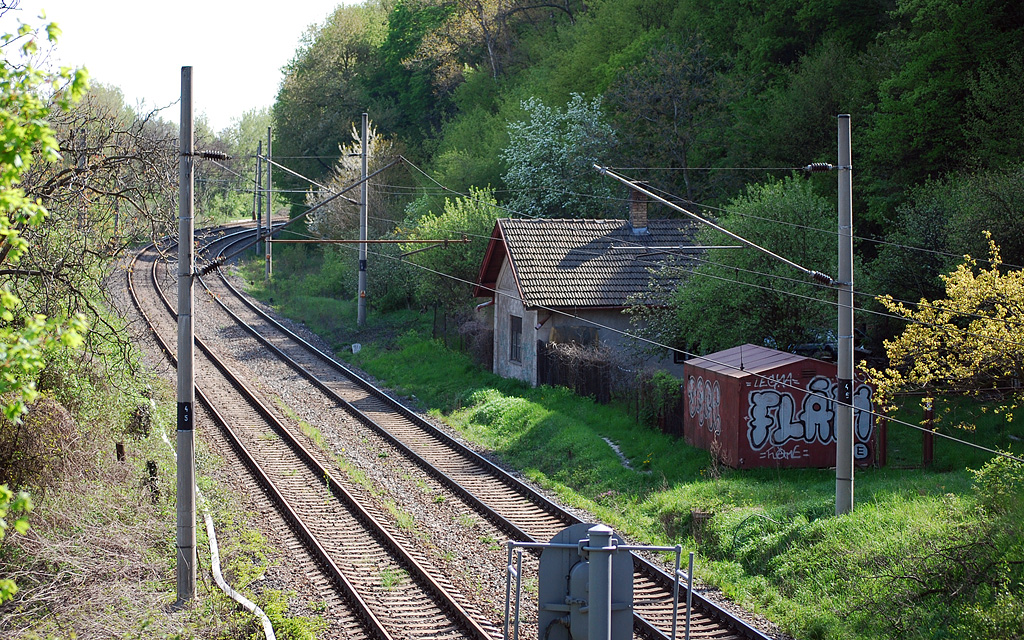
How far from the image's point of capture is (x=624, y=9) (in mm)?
50156

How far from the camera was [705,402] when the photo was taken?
18.8 metres

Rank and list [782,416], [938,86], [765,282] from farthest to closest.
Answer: [938,86], [765,282], [782,416]

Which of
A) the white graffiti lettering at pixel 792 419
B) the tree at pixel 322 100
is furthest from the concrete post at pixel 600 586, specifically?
the tree at pixel 322 100

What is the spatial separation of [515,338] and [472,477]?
10.0 m

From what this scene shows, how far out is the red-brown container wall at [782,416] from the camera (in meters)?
17.5

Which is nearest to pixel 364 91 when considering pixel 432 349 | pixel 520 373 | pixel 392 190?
pixel 392 190

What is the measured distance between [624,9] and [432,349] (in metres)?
27.9

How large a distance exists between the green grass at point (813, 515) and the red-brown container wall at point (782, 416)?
351 millimetres

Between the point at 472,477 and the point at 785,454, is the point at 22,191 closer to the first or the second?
the point at 472,477

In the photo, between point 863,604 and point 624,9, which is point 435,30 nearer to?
point 624,9

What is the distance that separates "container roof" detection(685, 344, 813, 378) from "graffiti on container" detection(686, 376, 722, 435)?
1.15ft

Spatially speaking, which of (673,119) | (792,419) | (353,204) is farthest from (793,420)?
(353,204)

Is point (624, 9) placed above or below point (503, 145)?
above

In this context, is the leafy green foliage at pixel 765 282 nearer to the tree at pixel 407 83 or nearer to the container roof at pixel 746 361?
the container roof at pixel 746 361
